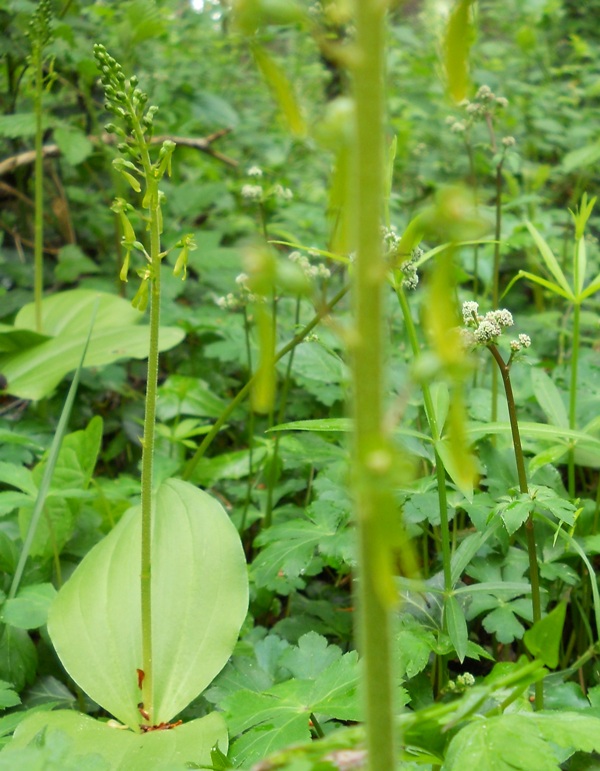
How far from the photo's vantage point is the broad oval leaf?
1.21 m

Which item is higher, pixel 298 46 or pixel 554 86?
pixel 298 46

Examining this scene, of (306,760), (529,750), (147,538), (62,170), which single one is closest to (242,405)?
(147,538)

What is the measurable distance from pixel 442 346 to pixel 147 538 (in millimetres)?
787

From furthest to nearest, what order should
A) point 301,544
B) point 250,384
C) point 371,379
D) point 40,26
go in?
point 40,26, point 250,384, point 301,544, point 371,379

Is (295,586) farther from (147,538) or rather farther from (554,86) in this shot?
(554,86)

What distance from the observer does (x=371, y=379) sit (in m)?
0.53

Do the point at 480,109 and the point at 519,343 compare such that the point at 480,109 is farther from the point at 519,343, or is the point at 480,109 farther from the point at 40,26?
the point at 40,26

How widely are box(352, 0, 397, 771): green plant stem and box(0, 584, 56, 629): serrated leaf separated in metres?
0.90

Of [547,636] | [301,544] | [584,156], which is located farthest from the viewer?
[584,156]

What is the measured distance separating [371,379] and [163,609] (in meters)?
0.91

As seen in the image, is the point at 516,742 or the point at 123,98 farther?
the point at 123,98

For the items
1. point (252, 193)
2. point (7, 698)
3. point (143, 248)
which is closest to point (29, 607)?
point (7, 698)

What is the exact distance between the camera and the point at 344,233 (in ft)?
1.91

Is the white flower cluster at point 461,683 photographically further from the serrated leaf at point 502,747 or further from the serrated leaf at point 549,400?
the serrated leaf at point 549,400
